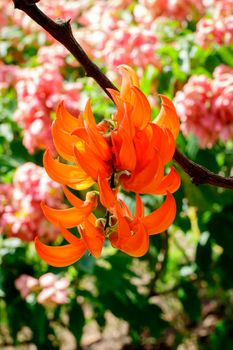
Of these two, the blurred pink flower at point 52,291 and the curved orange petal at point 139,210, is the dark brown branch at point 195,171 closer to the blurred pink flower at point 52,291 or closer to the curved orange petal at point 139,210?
the curved orange petal at point 139,210

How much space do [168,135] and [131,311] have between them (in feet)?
5.51

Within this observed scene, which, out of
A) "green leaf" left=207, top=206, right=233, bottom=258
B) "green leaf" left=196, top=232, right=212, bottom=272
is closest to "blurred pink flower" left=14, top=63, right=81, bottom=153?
"green leaf" left=207, top=206, right=233, bottom=258

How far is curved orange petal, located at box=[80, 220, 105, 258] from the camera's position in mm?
703

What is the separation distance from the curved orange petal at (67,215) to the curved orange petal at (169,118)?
13cm

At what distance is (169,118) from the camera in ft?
2.39

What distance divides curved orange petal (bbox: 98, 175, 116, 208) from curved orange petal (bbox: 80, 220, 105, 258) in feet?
0.11

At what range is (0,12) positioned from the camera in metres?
2.42

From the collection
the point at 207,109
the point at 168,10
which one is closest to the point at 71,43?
the point at 207,109

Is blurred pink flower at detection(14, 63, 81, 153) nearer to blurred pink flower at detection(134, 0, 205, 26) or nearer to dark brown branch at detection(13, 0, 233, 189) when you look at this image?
blurred pink flower at detection(134, 0, 205, 26)

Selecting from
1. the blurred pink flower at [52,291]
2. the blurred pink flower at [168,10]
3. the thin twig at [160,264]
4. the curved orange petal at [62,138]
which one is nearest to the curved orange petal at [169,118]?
the curved orange petal at [62,138]

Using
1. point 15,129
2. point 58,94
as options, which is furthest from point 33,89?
point 15,129

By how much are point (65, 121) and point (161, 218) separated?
16 cm

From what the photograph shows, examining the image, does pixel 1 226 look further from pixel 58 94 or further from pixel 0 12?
pixel 0 12

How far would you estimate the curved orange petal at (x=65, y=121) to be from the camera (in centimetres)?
74
